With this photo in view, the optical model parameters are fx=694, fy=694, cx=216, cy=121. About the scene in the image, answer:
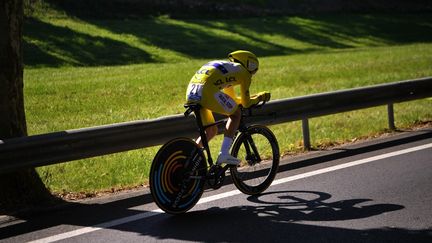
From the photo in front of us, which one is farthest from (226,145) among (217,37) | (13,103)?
(217,37)

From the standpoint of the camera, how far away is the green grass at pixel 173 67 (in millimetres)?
11380

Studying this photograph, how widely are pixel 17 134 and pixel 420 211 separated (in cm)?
414

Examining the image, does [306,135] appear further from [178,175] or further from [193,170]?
[178,175]

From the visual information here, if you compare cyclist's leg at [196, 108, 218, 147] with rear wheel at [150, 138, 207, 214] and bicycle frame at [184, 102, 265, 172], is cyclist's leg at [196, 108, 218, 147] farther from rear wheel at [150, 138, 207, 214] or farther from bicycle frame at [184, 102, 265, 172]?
rear wheel at [150, 138, 207, 214]

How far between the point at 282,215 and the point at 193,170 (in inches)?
37.8

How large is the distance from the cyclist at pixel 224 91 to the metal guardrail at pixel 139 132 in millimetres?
644

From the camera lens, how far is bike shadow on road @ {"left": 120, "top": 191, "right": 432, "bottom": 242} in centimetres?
591

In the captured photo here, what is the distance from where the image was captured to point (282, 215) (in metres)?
6.64

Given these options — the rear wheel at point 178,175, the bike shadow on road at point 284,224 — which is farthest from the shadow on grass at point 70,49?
the bike shadow on road at point 284,224

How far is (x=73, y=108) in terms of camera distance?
14.3 meters

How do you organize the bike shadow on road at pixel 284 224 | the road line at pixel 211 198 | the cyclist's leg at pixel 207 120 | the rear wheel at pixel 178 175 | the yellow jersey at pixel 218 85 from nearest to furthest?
the bike shadow on road at pixel 284 224, the road line at pixel 211 198, the rear wheel at pixel 178 175, the yellow jersey at pixel 218 85, the cyclist's leg at pixel 207 120

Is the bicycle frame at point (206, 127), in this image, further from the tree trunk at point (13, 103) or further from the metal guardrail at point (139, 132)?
the tree trunk at point (13, 103)

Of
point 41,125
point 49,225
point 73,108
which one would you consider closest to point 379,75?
point 73,108

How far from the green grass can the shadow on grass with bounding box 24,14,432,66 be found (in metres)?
0.05
